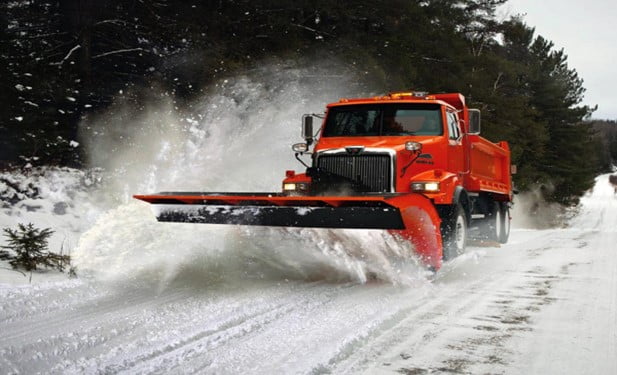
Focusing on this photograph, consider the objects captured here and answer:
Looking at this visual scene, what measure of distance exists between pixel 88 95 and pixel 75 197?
345 cm

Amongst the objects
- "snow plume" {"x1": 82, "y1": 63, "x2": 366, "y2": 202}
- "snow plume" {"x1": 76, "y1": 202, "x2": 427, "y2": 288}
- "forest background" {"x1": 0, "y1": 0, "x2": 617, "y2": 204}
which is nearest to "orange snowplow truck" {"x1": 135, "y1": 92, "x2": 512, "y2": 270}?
"snow plume" {"x1": 76, "y1": 202, "x2": 427, "y2": 288}

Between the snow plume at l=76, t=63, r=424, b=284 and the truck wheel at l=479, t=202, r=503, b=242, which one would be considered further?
A: the truck wheel at l=479, t=202, r=503, b=242

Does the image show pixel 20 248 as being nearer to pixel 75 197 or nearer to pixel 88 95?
pixel 75 197

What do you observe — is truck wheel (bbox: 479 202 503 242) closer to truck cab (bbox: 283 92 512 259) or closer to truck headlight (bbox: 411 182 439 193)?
truck cab (bbox: 283 92 512 259)

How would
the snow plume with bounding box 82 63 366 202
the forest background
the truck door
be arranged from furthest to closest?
the snow plume with bounding box 82 63 366 202, the forest background, the truck door

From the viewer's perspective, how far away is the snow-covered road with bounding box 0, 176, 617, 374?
11.3 feet

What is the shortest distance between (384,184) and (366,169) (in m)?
0.30

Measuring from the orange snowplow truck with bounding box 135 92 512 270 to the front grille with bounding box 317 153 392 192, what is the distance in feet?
0.04

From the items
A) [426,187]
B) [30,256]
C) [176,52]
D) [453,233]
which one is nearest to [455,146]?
[426,187]

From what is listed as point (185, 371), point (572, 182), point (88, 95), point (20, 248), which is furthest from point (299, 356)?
point (572, 182)

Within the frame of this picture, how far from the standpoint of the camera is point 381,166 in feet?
23.4

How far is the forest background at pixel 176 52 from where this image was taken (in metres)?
12.0

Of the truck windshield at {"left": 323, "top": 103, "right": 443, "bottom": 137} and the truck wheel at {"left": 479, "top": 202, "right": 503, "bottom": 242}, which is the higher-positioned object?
the truck windshield at {"left": 323, "top": 103, "right": 443, "bottom": 137}

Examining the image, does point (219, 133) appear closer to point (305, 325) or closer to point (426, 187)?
point (426, 187)
